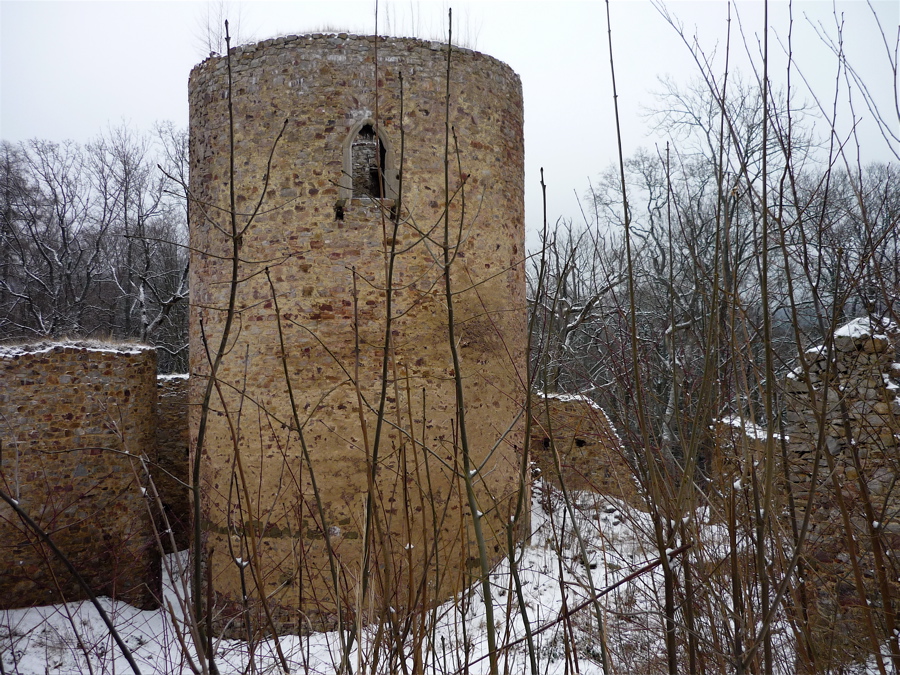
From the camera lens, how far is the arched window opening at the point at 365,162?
597 centimetres

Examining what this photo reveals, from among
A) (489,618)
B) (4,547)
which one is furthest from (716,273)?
(4,547)

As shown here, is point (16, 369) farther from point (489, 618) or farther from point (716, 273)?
point (716, 273)

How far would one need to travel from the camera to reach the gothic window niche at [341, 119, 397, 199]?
19.0 ft

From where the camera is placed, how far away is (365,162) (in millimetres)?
6199

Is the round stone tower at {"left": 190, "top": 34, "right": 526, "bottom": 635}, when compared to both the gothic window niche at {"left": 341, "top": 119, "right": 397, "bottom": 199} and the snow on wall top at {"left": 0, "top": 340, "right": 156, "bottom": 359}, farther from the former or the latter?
the snow on wall top at {"left": 0, "top": 340, "right": 156, "bottom": 359}

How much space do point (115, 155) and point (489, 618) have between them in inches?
784

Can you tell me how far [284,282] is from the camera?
5770 mm

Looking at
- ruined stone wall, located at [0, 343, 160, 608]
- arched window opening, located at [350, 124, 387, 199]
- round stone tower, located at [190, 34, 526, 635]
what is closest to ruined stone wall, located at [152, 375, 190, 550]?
ruined stone wall, located at [0, 343, 160, 608]

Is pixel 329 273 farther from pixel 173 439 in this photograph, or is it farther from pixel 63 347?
pixel 173 439

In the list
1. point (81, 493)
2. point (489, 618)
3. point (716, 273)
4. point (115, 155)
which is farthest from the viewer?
A: point (115, 155)

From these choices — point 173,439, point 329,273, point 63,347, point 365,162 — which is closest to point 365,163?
point 365,162

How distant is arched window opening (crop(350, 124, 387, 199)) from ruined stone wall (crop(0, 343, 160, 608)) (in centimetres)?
336

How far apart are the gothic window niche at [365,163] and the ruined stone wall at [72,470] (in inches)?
130

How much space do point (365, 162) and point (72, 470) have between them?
4.51 m
